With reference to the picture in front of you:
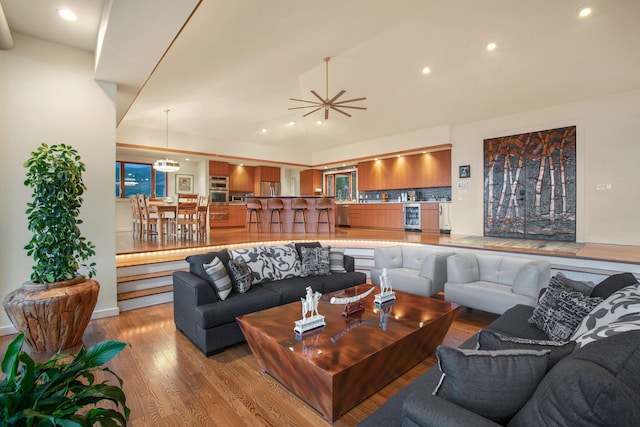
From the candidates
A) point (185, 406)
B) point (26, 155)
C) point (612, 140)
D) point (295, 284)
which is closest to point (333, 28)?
point (295, 284)

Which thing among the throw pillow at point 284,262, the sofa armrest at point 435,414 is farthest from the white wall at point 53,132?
the sofa armrest at point 435,414

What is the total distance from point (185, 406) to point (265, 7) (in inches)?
176

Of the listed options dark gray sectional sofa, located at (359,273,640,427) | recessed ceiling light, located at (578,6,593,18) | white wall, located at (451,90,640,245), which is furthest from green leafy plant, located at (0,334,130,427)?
white wall, located at (451,90,640,245)

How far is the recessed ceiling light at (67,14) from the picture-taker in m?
2.82

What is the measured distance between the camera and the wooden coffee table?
1.80m

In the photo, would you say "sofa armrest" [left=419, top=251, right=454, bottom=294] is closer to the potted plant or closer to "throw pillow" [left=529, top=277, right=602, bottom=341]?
"throw pillow" [left=529, top=277, right=602, bottom=341]

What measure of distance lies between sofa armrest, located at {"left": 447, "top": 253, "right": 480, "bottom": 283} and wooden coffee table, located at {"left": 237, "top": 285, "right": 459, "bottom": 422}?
3.20 ft

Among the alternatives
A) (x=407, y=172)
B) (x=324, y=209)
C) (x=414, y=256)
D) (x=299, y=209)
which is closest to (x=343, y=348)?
(x=414, y=256)

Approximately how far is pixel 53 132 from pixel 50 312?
6.59ft

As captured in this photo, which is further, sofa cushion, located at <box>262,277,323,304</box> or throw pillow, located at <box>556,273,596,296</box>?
sofa cushion, located at <box>262,277,323,304</box>

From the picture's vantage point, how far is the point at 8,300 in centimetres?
262

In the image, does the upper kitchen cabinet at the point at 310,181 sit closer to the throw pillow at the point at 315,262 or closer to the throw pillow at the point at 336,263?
the throw pillow at the point at 336,263

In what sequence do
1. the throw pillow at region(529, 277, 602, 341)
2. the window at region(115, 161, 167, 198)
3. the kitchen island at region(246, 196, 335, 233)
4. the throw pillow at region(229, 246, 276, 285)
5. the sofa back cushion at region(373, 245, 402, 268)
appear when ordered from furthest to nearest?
1. the window at region(115, 161, 167, 198)
2. the kitchen island at region(246, 196, 335, 233)
3. the sofa back cushion at region(373, 245, 402, 268)
4. the throw pillow at region(229, 246, 276, 285)
5. the throw pillow at region(529, 277, 602, 341)

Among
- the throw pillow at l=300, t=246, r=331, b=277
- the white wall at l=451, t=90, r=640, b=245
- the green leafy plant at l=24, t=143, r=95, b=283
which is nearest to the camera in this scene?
the green leafy plant at l=24, t=143, r=95, b=283
